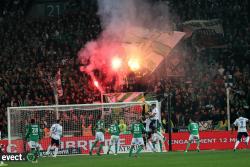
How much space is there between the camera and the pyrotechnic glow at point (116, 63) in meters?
42.3

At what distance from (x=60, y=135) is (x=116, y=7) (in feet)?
38.8

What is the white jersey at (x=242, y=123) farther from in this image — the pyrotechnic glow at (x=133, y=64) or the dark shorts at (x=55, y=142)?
the pyrotechnic glow at (x=133, y=64)

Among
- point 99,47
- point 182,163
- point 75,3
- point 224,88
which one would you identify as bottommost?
point 182,163

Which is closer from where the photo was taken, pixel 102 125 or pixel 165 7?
pixel 102 125

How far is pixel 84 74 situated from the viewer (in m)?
41.4

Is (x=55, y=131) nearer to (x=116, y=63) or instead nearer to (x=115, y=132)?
(x=115, y=132)

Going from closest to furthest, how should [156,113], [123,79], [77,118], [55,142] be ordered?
[55,142] < [156,113] < [77,118] < [123,79]

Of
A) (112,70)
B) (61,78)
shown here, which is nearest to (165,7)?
(112,70)

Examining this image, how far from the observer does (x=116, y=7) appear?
42375 millimetres

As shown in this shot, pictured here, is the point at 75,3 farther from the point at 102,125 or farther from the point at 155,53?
the point at 102,125

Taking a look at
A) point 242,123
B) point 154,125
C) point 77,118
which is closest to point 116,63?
point 77,118

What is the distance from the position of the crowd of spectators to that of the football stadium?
0.24ft

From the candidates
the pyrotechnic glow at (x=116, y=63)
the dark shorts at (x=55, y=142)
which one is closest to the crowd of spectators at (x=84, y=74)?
the pyrotechnic glow at (x=116, y=63)

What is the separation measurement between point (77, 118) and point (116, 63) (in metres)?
7.35
